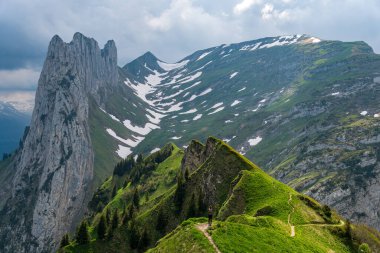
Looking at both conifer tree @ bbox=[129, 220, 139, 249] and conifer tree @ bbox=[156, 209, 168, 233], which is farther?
conifer tree @ bbox=[156, 209, 168, 233]

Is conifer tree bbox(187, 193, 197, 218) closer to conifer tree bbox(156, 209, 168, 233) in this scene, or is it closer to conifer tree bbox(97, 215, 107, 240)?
conifer tree bbox(156, 209, 168, 233)

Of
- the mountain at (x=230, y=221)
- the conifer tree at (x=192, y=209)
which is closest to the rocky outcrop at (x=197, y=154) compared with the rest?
the mountain at (x=230, y=221)

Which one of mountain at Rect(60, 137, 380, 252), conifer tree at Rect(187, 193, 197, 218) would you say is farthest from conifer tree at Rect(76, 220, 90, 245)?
conifer tree at Rect(187, 193, 197, 218)

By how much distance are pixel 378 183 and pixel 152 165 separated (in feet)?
367

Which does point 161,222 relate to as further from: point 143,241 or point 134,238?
point 134,238

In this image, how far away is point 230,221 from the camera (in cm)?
4944

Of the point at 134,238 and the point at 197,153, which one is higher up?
the point at 197,153

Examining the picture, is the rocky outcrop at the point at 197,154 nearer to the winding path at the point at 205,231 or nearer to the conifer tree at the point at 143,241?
the conifer tree at the point at 143,241

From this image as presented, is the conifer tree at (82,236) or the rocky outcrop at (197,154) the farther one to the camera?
the rocky outcrop at (197,154)

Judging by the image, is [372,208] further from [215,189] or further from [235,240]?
[235,240]

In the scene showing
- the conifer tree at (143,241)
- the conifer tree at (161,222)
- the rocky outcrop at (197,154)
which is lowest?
the conifer tree at (143,241)

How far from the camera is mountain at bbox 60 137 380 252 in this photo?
1646 inches

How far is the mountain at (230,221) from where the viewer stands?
4181 cm

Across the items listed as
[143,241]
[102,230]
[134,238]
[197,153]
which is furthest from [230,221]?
[197,153]
